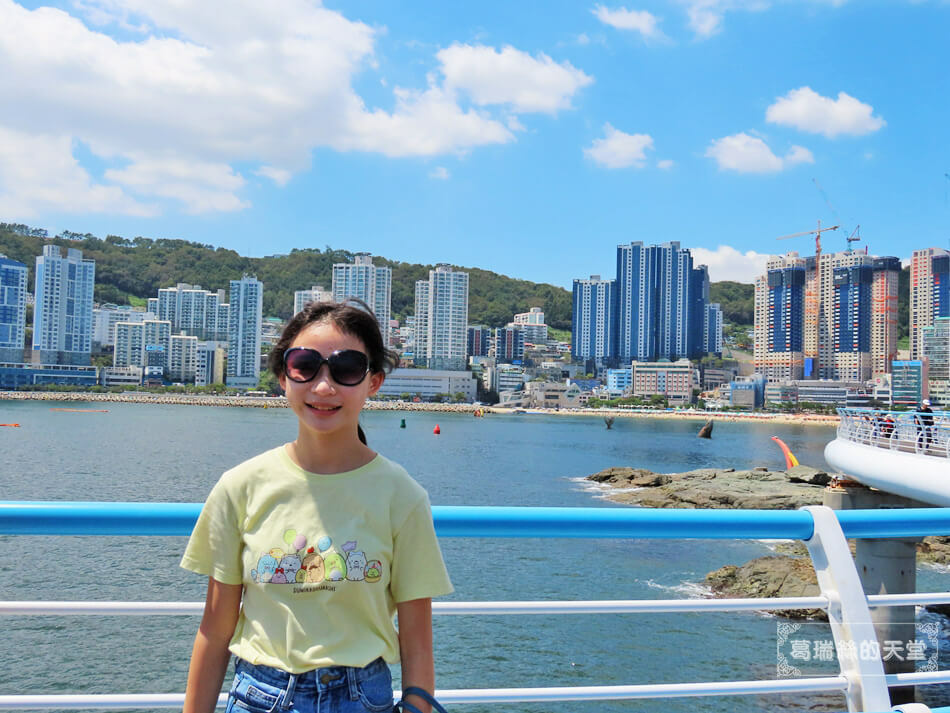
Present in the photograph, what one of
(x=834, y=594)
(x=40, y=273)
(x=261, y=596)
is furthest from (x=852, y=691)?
(x=40, y=273)

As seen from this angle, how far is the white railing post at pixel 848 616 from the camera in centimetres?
179

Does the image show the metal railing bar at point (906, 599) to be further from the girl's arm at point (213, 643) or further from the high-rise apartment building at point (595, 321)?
the high-rise apartment building at point (595, 321)

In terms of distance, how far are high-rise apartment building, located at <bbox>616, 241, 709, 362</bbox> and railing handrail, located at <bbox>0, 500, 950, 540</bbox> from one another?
518ft

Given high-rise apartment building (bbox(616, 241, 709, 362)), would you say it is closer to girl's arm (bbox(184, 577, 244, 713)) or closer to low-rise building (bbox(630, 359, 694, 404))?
low-rise building (bbox(630, 359, 694, 404))

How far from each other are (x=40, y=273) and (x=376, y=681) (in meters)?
147

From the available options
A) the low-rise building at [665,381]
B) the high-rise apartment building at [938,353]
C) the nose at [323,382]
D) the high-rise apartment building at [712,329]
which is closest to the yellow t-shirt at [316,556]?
the nose at [323,382]

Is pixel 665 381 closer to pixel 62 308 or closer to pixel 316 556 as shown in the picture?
pixel 62 308

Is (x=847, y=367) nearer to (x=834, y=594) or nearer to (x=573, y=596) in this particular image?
(x=573, y=596)

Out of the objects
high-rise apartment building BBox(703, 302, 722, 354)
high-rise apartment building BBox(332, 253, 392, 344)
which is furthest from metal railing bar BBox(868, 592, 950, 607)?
high-rise apartment building BBox(703, 302, 722, 354)

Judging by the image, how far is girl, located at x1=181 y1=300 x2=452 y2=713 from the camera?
1255 millimetres

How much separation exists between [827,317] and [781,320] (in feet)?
33.4

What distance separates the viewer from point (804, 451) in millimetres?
54781

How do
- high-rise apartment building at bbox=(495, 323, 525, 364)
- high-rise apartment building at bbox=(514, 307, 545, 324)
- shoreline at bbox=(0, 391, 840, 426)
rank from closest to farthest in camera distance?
shoreline at bbox=(0, 391, 840, 426), high-rise apartment building at bbox=(495, 323, 525, 364), high-rise apartment building at bbox=(514, 307, 545, 324)

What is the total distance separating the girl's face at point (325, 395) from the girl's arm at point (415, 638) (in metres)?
0.31
